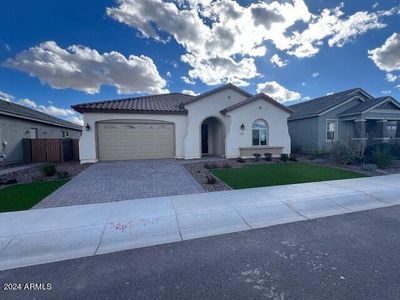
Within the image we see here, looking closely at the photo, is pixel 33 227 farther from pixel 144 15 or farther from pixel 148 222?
pixel 144 15

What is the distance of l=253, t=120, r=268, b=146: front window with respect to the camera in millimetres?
14516

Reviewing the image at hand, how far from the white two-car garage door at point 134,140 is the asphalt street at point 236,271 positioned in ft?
36.1

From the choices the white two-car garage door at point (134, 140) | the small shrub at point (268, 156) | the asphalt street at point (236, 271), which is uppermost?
the white two-car garage door at point (134, 140)

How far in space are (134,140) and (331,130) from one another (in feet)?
57.1

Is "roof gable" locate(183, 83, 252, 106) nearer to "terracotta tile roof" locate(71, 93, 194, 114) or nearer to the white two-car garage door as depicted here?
"terracotta tile roof" locate(71, 93, 194, 114)

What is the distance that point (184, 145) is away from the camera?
14.0 m

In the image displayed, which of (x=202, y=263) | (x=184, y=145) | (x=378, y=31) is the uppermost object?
(x=378, y=31)

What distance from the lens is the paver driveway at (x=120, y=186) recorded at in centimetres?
594

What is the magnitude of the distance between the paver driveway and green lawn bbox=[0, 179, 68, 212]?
12.4 inches

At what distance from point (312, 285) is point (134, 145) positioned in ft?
42.4

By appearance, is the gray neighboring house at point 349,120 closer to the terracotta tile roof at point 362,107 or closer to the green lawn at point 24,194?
the terracotta tile roof at point 362,107

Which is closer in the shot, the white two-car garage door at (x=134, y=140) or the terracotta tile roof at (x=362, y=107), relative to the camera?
the white two-car garage door at (x=134, y=140)

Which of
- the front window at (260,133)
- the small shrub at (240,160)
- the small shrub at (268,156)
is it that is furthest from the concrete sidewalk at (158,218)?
the front window at (260,133)

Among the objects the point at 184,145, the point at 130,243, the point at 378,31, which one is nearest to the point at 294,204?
the point at 130,243
